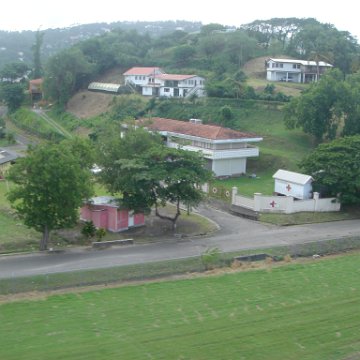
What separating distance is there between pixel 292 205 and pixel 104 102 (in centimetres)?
4097

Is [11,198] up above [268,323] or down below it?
above

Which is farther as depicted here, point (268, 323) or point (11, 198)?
point (11, 198)

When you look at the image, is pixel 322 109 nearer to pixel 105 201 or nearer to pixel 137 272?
pixel 105 201

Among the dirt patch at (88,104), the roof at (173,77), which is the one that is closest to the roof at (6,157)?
the dirt patch at (88,104)

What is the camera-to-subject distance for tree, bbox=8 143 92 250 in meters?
25.7

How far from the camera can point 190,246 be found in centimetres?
2783

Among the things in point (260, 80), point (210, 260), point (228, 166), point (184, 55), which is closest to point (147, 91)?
point (260, 80)

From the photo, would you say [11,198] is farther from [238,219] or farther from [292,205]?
[292,205]

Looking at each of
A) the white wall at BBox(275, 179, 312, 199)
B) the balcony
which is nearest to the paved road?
the white wall at BBox(275, 179, 312, 199)

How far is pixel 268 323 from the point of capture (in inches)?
741

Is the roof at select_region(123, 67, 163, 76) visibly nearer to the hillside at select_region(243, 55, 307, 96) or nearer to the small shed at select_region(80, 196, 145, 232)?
the hillside at select_region(243, 55, 307, 96)

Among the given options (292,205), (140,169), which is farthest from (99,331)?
(292,205)

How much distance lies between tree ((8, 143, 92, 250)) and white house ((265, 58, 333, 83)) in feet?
158

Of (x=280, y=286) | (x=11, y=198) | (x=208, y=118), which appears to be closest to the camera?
(x=280, y=286)
